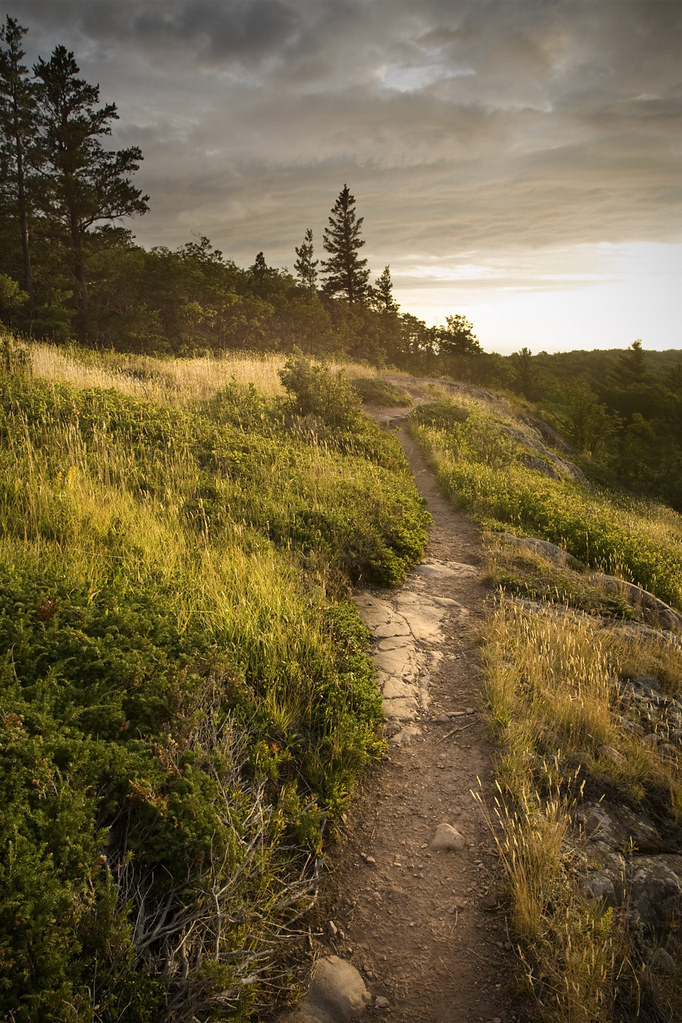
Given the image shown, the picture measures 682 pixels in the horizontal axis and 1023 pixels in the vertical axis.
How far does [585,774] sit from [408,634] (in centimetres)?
223

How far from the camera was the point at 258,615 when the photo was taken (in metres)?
4.55

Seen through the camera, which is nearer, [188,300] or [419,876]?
[419,876]

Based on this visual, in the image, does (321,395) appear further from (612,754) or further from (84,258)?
(84,258)

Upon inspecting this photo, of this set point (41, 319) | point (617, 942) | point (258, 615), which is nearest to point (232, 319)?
point (41, 319)

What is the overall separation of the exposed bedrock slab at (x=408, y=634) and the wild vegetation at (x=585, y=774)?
0.59 meters

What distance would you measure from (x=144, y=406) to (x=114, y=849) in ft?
26.9

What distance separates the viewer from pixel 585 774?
391 centimetres

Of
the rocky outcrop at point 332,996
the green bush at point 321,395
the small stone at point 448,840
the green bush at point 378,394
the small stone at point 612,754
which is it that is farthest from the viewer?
the green bush at point 378,394

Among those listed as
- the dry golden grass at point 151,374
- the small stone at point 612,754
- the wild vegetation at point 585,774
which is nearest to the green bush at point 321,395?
the dry golden grass at point 151,374

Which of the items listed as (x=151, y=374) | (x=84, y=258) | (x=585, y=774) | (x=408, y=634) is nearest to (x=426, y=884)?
(x=585, y=774)

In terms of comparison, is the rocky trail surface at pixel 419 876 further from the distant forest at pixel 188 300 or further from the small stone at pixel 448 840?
the distant forest at pixel 188 300

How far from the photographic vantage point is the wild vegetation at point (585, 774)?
8.50 feet

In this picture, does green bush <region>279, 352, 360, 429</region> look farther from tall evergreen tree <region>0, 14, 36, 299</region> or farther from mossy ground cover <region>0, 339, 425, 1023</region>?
tall evergreen tree <region>0, 14, 36, 299</region>

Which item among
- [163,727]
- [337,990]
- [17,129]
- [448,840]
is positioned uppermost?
[17,129]
